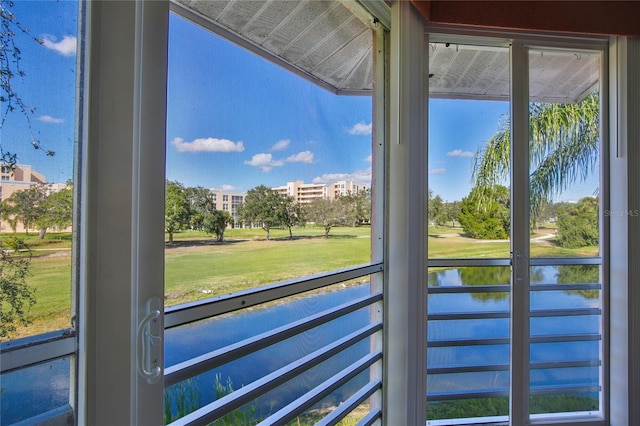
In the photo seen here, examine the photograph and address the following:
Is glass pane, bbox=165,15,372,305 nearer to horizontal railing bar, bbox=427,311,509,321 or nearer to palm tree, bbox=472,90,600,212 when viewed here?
horizontal railing bar, bbox=427,311,509,321

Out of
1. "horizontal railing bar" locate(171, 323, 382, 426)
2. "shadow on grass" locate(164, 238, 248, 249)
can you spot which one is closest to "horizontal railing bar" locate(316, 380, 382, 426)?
"horizontal railing bar" locate(171, 323, 382, 426)

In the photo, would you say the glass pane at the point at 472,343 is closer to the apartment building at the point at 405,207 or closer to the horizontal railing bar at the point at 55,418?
the apartment building at the point at 405,207

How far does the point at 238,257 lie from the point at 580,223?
1.92 meters

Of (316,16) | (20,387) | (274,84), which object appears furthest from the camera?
(316,16)

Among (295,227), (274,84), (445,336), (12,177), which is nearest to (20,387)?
(12,177)

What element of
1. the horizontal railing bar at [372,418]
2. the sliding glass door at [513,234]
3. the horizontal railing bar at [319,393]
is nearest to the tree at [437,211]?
the sliding glass door at [513,234]

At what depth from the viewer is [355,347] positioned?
1.47 metres

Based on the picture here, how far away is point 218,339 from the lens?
0.91m

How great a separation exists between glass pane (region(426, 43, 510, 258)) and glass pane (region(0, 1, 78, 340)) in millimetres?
1566

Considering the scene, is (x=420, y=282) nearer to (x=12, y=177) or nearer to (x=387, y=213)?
(x=387, y=213)

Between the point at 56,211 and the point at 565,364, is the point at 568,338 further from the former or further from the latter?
the point at 56,211

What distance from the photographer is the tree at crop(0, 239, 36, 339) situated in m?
0.56

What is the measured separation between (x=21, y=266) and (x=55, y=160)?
214 millimetres

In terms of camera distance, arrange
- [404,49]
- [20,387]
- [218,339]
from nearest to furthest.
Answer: [20,387], [218,339], [404,49]
